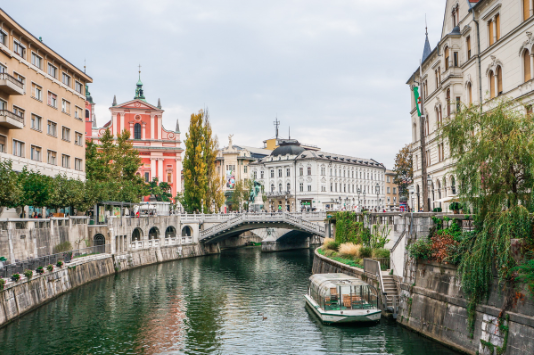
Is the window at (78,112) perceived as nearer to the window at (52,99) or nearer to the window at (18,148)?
the window at (52,99)

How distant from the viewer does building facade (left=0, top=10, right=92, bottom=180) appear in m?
42.4

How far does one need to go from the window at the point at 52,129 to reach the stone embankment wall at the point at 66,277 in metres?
13.7

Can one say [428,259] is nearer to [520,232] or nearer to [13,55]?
[520,232]

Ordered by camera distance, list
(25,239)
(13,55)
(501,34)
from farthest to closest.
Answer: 1. (13,55)
2. (25,239)
3. (501,34)

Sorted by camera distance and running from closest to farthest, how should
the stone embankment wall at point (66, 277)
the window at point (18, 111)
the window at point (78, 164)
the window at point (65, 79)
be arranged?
the stone embankment wall at point (66, 277), the window at point (18, 111), the window at point (65, 79), the window at point (78, 164)

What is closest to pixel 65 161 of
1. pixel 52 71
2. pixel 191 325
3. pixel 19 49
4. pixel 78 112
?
pixel 78 112

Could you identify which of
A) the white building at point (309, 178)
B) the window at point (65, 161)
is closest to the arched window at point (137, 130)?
the white building at point (309, 178)

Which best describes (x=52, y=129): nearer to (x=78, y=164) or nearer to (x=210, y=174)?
(x=78, y=164)

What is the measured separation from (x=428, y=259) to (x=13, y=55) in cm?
3844

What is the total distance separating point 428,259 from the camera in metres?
23.9

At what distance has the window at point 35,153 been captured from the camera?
4697 centimetres

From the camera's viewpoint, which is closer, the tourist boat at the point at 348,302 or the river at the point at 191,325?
the river at the point at 191,325

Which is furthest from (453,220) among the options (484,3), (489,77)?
(484,3)

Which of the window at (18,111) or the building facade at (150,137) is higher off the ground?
the building facade at (150,137)
